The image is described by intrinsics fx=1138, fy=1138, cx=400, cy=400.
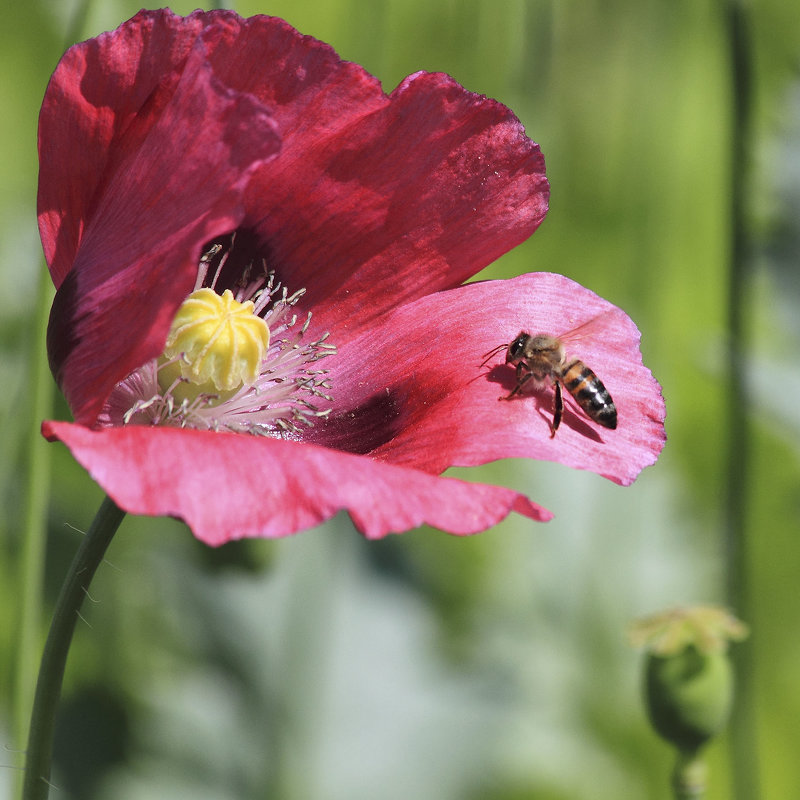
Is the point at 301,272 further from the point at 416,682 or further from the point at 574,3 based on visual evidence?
the point at 574,3

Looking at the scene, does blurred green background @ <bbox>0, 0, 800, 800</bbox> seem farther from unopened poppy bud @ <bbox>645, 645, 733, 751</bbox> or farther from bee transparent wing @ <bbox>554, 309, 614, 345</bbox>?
bee transparent wing @ <bbox>554, 309, 614, 345</bbox>

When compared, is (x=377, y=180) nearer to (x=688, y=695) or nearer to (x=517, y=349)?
(x=517, y=349)

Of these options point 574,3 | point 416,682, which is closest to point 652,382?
point 416,682

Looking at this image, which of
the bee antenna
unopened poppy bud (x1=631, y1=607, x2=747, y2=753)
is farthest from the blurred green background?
the bee antenna

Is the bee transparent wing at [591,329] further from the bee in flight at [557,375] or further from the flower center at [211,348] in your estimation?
the flower center at [211,348]

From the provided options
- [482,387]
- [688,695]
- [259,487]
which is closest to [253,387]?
[482,387]

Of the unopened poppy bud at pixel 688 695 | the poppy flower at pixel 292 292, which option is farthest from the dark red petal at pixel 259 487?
the unopened poppy bud at pixel 688 695
